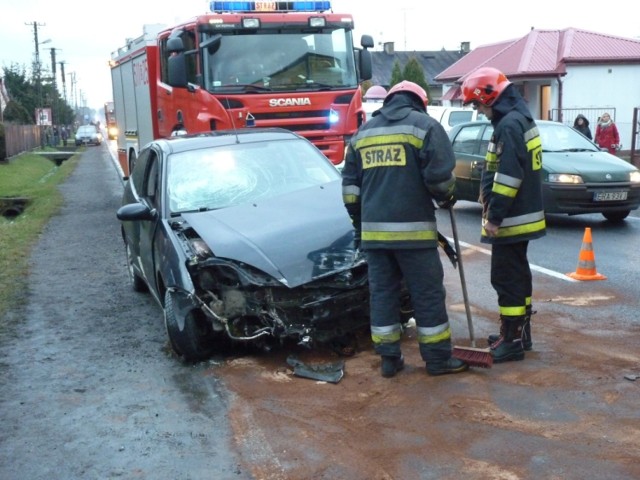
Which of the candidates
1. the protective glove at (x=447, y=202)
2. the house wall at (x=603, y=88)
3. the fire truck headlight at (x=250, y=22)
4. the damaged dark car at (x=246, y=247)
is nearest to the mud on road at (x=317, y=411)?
the damaged dark car at (x=246, y=247)

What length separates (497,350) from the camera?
18.7ft

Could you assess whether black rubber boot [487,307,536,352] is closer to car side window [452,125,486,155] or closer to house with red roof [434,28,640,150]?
car side window [452,125,486,155]

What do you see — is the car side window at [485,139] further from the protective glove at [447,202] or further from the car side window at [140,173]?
the protective glove at [447,202]

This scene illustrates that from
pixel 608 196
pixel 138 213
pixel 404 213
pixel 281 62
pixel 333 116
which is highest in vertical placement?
pixel 281 62

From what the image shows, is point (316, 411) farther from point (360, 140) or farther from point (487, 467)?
point (360, 140)

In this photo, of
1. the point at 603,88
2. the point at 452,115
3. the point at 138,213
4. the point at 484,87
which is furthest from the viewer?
the point at 603,88

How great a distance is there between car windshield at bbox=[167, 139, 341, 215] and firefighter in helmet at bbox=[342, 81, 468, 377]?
181cm

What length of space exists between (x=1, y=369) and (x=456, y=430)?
355 cm

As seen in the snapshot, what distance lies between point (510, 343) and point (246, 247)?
1.91 meters

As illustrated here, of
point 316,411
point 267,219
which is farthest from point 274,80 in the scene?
point 316,411

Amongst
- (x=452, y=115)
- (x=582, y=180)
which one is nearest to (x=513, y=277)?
(x=582, y=180)

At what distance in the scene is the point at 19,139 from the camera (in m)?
43.6

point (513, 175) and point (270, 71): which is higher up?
point (270, 71)

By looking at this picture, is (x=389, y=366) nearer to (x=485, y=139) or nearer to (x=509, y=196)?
(x=509, y=196)
